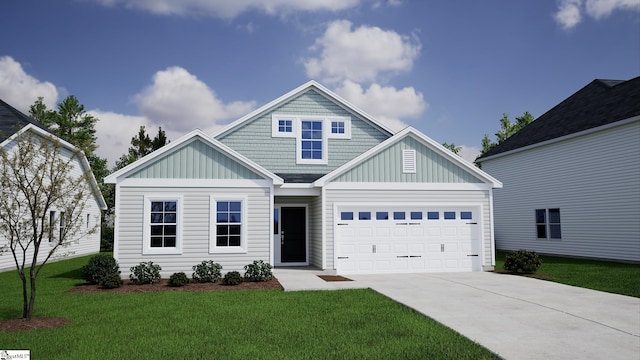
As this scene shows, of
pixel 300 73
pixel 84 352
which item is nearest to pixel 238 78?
pixel 300 73

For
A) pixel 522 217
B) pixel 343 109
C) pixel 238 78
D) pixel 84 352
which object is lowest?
pixel 84 352

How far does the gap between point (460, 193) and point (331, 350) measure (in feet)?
37.7

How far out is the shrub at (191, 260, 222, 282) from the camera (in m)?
13.9

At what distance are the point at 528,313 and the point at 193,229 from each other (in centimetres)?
1003

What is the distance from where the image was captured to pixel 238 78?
63.4 feet

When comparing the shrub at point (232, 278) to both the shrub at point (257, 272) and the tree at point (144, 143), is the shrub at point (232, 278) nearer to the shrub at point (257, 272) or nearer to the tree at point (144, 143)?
the shrub at point (257, 272)

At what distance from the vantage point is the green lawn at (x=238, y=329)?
6.56m

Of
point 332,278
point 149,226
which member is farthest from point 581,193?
point 149,226

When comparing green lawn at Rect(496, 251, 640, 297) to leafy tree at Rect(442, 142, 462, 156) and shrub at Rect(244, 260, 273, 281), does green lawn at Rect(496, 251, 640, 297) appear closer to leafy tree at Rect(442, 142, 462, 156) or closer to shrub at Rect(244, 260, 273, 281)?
shrub at Rect(244, 260, 273, 281)

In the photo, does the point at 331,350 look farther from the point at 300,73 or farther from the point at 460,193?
the point at 300,73

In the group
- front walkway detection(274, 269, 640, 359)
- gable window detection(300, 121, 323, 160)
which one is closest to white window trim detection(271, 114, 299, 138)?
gable window detection(300, 121, 323, 160)

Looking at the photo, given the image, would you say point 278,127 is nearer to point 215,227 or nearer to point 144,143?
point 215,227

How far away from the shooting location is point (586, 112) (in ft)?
73.7

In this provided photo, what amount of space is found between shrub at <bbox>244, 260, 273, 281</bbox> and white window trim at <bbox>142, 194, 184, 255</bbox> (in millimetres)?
2432
